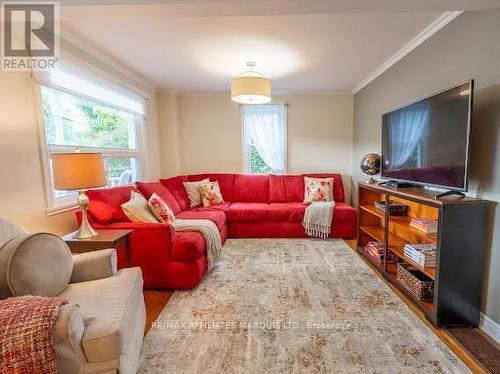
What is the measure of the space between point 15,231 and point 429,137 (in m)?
2.79

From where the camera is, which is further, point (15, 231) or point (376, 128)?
point (376, 128)

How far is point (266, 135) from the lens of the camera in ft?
14.8

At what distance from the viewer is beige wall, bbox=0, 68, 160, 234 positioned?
1759 millimetres

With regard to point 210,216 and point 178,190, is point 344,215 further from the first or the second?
point 178,190

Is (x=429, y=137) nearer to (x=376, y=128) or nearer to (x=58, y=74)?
(x=376, y=128)

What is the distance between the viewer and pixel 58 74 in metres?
2.19

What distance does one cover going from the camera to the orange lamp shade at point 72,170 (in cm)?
179

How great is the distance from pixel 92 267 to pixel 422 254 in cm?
227

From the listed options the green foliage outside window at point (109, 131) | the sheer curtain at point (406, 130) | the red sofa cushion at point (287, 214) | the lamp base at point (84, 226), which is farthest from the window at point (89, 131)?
the sheer curtain at point (406, 130)

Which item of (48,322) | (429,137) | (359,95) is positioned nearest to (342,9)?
(429,137)

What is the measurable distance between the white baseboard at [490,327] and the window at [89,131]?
10.7 feet

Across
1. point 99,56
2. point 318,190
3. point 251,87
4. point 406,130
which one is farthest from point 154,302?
point 318,190

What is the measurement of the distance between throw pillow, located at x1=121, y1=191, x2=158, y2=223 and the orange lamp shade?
0.56 meters

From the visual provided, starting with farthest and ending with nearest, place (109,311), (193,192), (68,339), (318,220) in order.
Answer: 1. (193,192)
2. (318,220)
3. (109,311)
4. (68,339)
